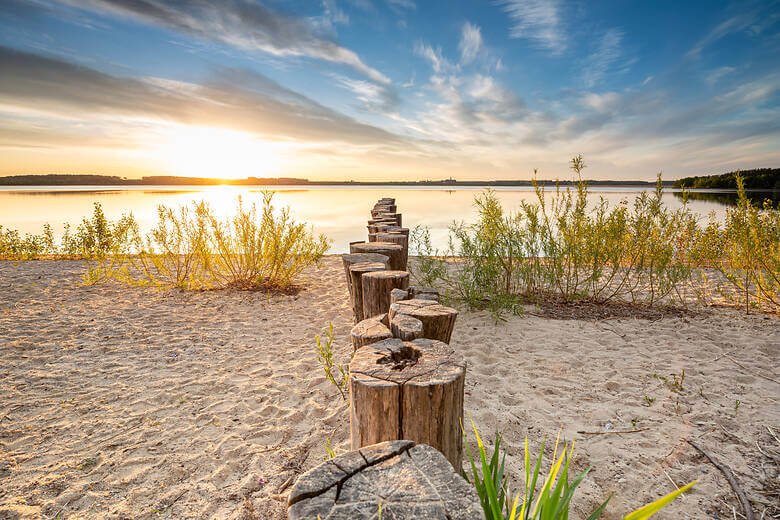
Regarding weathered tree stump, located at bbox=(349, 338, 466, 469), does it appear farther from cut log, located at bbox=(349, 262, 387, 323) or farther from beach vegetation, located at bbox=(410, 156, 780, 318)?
beach vegetation, located at bbox=(410, 156, 780, 318)

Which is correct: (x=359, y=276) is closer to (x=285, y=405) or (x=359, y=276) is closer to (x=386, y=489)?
(x=285, y=405)

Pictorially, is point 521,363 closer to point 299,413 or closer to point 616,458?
point 616,458

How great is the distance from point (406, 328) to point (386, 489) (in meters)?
1.00

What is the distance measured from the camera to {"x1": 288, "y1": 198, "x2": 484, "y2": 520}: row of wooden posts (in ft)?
3.47

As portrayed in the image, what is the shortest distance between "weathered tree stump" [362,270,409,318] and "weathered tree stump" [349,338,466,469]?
143 cm

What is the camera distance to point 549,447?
2756 millimetres

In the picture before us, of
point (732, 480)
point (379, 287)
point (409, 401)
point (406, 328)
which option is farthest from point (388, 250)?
point (732, 480)

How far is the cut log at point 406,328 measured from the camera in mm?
2018

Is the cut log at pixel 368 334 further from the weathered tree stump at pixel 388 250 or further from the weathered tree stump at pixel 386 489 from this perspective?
the weathered tree stump at pixel 388 250

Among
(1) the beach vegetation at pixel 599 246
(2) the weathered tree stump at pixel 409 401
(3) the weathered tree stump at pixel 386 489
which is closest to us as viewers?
(3) the weathered tree stump at pixel 386 489

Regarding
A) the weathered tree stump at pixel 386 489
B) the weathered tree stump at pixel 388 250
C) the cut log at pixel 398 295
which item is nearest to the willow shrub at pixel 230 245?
the weathered tree stump at pixel 388 250

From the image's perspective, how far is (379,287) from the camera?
3.20m

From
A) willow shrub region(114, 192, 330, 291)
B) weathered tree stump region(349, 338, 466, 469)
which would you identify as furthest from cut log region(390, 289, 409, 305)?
willow shrub region(114, 192, 330, 291)

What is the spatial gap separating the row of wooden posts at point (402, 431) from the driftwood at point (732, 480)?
174 cm
